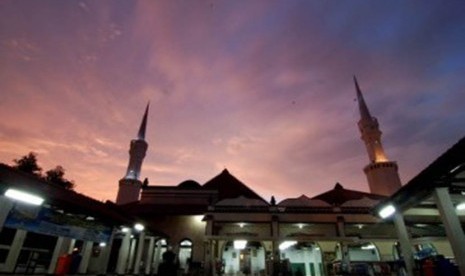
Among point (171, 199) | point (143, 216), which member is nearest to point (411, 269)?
point (143, 216)

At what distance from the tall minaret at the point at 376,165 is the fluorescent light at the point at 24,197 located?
37.8 metres

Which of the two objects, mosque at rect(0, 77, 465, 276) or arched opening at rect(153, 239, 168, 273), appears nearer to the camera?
mosque at rect(0, 77, 465, 276)

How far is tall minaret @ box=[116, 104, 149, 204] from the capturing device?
38.1m

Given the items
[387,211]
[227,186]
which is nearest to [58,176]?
[227,186]

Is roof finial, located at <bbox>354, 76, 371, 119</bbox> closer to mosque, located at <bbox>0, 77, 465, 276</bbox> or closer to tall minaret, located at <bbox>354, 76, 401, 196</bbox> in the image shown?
tall minaret, located at <bbox>354, 76, 401, 196</bbox>

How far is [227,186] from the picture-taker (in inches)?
1303

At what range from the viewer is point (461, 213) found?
1198 centimetres

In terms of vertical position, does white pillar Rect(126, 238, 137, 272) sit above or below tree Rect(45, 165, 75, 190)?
below

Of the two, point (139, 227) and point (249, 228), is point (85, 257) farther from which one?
point (249, 228)

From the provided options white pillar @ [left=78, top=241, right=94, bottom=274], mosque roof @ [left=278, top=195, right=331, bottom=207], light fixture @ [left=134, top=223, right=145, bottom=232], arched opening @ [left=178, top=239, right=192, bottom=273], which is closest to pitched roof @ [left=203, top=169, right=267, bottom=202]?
arched opening @ [left=178, top=239, right=192, bottom=273]

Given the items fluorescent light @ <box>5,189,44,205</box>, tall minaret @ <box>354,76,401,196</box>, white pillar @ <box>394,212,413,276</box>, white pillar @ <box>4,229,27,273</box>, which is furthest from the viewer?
tall minaret @ <box>354,76,401,196</box>

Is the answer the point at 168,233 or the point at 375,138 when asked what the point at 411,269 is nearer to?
the point at 168,233

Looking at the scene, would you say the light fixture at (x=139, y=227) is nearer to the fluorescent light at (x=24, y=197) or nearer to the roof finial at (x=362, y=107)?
the fluorescent light at (x=24, y=197)

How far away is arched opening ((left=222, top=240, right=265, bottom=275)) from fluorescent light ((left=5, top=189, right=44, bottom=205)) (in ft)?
61.5
